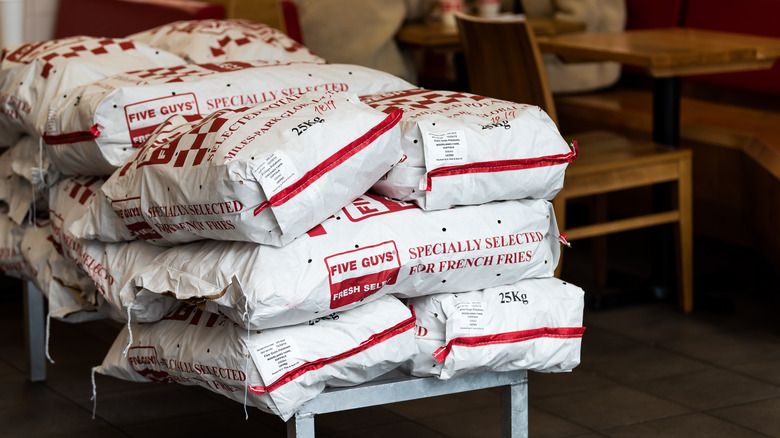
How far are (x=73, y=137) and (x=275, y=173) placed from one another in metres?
0.71

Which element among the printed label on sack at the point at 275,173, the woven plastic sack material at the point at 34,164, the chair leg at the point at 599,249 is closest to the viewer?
the printed label on sack at the point at 275,173

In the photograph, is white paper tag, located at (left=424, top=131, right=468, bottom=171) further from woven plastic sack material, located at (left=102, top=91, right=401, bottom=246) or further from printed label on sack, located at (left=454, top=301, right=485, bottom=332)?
printed label on sack, located at (left=454, top=301, right=485, bottom=332)

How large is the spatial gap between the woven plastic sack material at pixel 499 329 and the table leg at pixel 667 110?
1520 mm

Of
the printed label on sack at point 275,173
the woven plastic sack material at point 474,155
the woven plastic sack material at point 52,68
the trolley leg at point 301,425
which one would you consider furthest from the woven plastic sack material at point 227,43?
the trolley leg at point 301,425

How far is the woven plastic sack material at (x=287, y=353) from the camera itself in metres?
1.60

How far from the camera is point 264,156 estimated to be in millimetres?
1567

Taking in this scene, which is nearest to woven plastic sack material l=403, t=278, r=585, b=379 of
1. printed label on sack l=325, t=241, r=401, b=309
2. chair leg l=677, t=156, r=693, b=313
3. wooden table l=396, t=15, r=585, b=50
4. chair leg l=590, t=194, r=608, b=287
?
printed label on sack l=325, t=241, r=401, b=309

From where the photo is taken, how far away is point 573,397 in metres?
2.53

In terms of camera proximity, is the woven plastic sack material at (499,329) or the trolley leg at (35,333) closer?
the woven plastic sack material at (499,329)

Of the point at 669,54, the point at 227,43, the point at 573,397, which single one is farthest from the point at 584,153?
the point at 227,43

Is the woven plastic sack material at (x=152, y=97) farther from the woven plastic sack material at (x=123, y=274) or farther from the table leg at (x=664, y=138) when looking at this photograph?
the table leg at (x=664, y=138)

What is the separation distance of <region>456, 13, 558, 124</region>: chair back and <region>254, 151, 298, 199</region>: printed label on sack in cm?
145

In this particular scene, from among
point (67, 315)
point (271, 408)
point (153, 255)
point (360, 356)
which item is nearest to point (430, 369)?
point (360, 356)

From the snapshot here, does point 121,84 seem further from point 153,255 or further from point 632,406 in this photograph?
point 632,406
